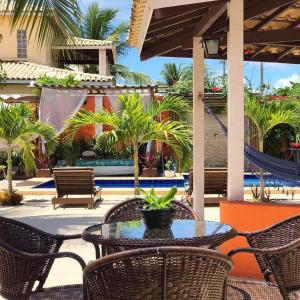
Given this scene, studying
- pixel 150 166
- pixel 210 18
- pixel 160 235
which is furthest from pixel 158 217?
pixel 150 166

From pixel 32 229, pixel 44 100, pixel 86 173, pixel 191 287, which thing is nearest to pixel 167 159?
pixel 44 100

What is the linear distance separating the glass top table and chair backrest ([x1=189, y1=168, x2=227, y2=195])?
7232 millimetres

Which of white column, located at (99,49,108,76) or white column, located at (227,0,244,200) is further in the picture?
white column, located at (99,49,108,76)

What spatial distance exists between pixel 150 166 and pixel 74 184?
20.9 ft

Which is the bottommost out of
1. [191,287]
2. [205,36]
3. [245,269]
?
[245,269]

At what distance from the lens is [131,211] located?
167 inches

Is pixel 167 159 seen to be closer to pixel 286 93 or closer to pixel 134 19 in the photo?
pixel 286 93

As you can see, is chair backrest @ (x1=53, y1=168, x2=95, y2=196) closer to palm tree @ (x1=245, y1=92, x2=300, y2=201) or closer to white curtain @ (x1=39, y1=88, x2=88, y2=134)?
palm tree @ (x1=245, y1=92, x2=300, y2=201)

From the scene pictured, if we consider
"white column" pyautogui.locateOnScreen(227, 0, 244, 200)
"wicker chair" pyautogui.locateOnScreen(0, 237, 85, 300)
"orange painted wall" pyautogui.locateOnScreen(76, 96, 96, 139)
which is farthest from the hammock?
"orange painted wall" pyautogui.locateOnScreen(76, 96, 96, 139)

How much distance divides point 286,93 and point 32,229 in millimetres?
18240

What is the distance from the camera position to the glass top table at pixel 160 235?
2.97 metres

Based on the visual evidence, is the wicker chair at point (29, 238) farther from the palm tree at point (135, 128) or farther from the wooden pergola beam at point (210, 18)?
the palm tree at point (135, 128)

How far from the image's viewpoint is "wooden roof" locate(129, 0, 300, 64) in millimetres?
5328

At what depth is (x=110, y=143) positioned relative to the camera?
1053 centimetres
